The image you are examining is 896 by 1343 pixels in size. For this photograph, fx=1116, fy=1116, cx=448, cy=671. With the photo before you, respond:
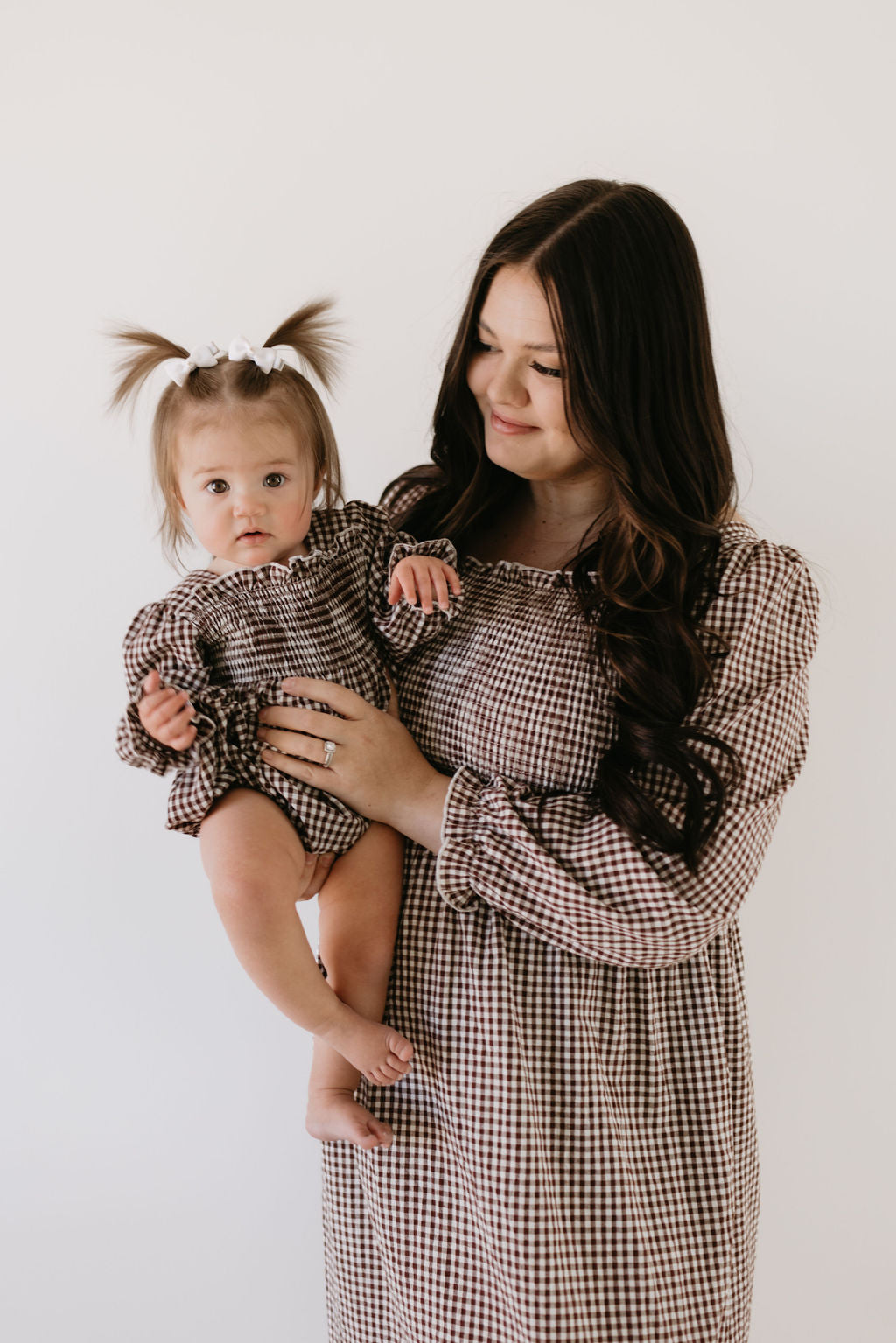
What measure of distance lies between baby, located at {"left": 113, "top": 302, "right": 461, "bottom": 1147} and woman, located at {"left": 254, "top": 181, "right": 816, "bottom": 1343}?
0.06m

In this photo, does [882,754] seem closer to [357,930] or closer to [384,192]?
[357,930]

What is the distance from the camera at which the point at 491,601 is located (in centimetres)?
166

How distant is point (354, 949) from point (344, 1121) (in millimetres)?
224

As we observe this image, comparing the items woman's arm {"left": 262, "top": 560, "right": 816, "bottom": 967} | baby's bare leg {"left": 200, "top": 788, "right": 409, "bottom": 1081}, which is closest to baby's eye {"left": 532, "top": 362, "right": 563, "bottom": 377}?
woman's arm {"left": 262, "top": 560, "right": 816, "bottom": 967}

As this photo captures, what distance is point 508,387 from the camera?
1611mm

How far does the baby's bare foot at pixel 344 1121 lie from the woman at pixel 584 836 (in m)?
0.05

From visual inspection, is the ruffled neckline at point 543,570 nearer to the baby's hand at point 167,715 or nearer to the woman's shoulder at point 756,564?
the woman's shoulder at point 756,564

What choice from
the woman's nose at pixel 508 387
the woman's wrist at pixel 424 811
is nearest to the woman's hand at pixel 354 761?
the woman's wrist at pixel 424 811

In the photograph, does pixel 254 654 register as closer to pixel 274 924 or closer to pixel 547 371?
pixel 274 924

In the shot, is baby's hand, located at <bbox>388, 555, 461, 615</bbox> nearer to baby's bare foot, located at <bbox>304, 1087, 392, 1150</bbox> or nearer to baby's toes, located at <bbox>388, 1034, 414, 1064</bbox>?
baby's toes, located at <bbox>388, 1034, 414, 1064</bbox>

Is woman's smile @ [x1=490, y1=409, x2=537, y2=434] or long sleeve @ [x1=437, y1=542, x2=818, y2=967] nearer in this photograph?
long sleeve @ [x1=437, y1=542, x2=818, y2=967]

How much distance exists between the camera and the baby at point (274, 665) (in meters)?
1.47

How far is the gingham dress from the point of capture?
1.44m

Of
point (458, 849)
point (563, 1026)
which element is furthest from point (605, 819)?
point (563, 1026)
